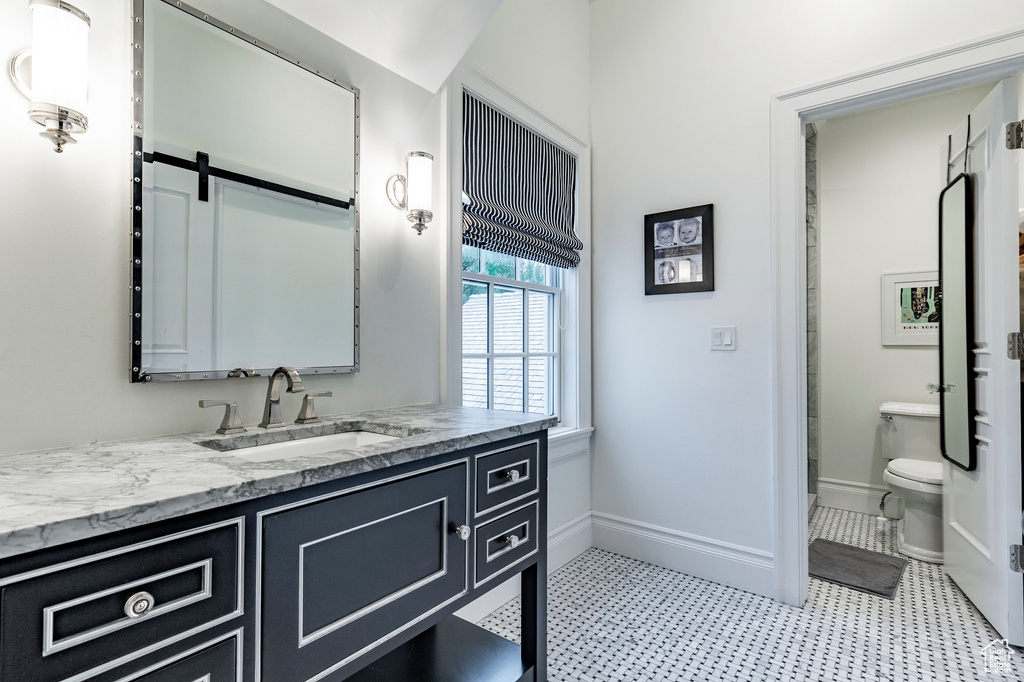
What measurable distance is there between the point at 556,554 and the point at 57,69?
2527mm

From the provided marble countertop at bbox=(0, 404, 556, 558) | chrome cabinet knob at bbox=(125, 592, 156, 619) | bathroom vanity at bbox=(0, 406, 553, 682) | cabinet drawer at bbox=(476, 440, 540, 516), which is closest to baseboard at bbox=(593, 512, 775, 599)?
bathroom vanity at bbox=(0, 406, 553, 682)

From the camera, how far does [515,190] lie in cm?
247

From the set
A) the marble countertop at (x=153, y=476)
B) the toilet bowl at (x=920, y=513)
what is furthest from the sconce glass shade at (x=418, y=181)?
the toilet bowl at (x=920, y=513)

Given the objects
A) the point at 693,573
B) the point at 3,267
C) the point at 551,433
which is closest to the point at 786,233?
the point at 551,433

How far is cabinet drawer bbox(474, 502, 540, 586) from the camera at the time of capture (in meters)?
1.41

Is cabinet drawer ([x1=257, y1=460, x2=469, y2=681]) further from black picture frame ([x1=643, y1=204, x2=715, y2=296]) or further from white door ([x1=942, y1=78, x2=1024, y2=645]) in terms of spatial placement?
white door ([x1=942, y1=78, x2=1024, y2=645])

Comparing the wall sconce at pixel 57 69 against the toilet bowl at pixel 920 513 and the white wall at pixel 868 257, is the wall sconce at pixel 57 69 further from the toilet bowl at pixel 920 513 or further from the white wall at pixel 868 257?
the white wall at pixel 868 257

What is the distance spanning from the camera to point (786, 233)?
7.83 ft

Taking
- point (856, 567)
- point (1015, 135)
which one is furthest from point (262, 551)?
point (856, 567)

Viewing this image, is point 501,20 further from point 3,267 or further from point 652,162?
point 3,267

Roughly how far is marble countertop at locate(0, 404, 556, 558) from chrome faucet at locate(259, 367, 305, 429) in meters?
0.03

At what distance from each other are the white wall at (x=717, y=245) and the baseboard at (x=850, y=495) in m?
1.69

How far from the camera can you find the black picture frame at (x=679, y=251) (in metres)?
2.61

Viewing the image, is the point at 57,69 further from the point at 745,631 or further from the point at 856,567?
the point at 856,567
